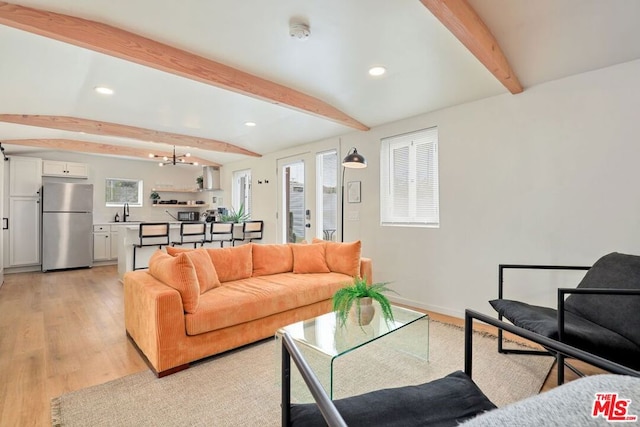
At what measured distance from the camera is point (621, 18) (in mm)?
2049

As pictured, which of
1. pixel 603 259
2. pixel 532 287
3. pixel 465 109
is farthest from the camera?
pixel 465 109

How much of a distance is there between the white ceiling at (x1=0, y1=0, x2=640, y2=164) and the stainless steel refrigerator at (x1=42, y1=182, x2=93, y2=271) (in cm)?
280

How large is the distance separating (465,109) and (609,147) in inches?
51.5

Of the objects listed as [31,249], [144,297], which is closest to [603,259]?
[144,297]

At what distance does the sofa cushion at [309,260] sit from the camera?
3.60 metres

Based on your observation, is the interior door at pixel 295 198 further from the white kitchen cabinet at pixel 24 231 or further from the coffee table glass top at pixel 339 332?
the white kitchen cabinet at pixel 24 231

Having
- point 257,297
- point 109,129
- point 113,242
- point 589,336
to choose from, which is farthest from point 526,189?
point 113,242

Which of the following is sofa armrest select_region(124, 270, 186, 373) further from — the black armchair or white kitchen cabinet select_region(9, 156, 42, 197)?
white kitchen cabinet select_region(9, 156, 42, 197)

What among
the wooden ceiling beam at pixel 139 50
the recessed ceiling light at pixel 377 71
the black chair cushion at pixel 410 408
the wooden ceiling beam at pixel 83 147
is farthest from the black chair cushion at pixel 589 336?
the wooden ceiling beam at pixel 83 147

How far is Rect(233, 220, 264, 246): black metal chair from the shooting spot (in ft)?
19.2

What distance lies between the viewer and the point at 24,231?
5.82 metres

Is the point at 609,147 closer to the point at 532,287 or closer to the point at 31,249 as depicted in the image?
the point at 532,287

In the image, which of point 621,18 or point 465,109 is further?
point 465,109

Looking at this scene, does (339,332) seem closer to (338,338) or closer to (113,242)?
(338,338)
